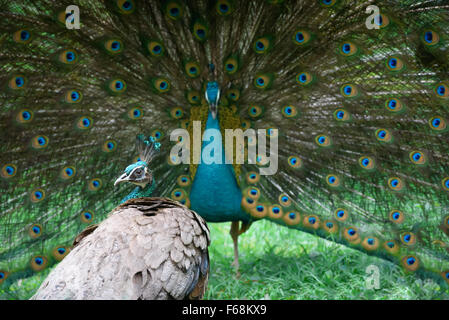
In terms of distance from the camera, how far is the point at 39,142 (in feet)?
8.88

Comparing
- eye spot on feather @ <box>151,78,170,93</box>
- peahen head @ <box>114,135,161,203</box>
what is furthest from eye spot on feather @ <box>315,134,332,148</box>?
peahen head @ <box>114,135,161,203</box>

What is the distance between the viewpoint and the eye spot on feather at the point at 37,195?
8.95ft

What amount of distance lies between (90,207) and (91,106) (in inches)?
25.4

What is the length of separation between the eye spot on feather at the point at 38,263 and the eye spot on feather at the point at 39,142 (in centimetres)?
68

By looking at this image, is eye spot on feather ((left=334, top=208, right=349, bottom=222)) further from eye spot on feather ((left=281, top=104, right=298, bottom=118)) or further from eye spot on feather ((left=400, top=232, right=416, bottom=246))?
eye spot on feather ((left=281, top=104, right=298, bottom=118))

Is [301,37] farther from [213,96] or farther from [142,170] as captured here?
[142,170]

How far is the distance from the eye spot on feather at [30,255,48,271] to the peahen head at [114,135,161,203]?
2.93 feet

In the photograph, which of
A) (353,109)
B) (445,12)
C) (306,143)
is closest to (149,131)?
(306,143)

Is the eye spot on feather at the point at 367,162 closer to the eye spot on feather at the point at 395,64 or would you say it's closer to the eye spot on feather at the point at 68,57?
the eye spot on feather at the point at 395,64

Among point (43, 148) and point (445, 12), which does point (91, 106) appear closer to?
point (43, 148)

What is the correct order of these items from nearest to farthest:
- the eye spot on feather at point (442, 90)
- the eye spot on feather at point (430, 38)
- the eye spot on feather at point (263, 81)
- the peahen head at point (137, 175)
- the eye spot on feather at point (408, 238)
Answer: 1. the peahen head at point (137, 175)
2. the eye spot on feather at point (430, 38)
3. the eye spot on feather at point (442, 90)
4. the eye spot on feather at point (408, 238)
5. the eye spot on feather at point (263, 81)

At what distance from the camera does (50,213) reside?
9.17 feet

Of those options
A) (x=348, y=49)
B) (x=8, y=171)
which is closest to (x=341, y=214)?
(x=348, y=49)

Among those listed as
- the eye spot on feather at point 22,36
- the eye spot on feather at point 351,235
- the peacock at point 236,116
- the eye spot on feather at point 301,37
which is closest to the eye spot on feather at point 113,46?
the peacock at point 236,116
